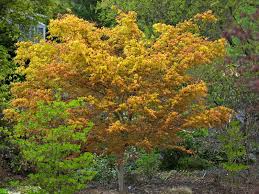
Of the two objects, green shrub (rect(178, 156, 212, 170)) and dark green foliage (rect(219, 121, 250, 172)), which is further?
green shrub (rect(178, 156, 212, 170))

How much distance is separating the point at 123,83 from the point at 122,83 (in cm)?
9

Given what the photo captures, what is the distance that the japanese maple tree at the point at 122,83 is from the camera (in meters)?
8.92

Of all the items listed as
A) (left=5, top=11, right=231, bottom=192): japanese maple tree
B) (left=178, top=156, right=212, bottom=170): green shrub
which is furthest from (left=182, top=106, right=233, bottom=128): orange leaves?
(left=178, top=156, right=212, bottom=170): green shrub

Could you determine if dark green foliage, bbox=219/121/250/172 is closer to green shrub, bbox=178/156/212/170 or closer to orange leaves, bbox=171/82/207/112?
orange leaves, bbox=171/82/207/112

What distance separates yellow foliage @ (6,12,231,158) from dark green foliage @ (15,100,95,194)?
0.80m

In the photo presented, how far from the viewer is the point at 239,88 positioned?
10914mm

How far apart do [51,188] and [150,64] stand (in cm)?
271

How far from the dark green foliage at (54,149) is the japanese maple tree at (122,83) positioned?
0.87 meters

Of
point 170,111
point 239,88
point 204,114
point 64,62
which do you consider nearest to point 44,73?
point 64,62

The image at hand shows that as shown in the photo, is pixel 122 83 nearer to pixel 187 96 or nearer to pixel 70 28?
pixel 187 96

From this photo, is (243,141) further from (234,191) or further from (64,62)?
(64,62)

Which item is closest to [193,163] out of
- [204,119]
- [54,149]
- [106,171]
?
[106,171]

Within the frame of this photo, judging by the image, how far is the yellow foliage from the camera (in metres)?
8.92

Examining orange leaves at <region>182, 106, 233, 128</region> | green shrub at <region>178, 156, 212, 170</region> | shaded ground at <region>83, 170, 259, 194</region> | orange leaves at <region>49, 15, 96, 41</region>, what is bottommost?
shaded ground at <region>83, 170, 259, 194</region>
